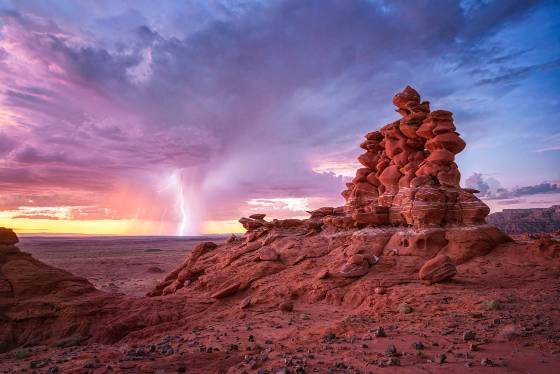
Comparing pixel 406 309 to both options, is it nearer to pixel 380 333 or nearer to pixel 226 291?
pixel 380 333

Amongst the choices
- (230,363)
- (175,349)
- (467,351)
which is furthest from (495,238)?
(175,349)

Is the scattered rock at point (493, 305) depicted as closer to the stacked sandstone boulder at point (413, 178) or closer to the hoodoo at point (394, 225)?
the hoodoo at point (394, 225)

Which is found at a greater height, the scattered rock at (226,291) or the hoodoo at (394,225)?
the hoodoo at (394,225)

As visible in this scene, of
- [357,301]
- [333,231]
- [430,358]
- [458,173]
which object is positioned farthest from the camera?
[333,231]

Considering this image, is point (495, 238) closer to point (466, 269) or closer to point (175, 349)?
point (466, 269)

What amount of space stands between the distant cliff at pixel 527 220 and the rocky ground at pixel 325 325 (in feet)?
286

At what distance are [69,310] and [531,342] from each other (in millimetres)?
20267

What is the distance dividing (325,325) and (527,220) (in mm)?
118458

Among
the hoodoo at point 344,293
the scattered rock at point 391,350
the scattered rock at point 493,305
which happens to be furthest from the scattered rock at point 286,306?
the scattered rock at point 493,305

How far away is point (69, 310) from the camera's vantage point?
18.3 m

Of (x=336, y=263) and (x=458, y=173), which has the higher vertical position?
(x=458, y=173)

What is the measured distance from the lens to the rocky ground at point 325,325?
32.7 feet

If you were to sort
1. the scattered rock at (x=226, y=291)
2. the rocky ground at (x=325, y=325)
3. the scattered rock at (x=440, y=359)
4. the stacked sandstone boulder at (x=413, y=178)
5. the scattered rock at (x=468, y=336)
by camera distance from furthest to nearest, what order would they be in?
the stacked sandstone boulder at (x=413, y=178) → the scattered rock at (x=226, y=291) → the scattered rock at (x=468, y=336) → the rocky ground at (x=325, y=325) → the scattered rock at (x=440, y=359)

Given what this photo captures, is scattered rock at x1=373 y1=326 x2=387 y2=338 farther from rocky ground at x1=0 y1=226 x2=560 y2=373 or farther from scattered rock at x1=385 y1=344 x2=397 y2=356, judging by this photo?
scattered rock at x1=385 y1=344 x2=397 y2=356
